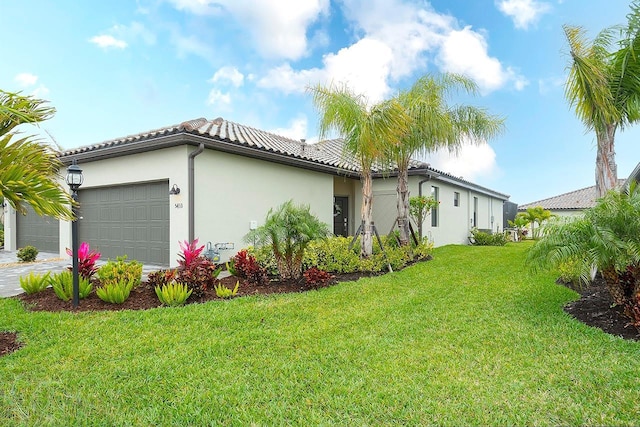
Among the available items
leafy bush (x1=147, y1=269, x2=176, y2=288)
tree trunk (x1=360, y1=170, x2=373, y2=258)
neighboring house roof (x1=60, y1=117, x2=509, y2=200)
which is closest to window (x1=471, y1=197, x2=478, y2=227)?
neighboring house roof (x1=60, y1=117, x2=509, y2=200)

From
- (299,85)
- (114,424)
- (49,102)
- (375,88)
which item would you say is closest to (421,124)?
(375,88)

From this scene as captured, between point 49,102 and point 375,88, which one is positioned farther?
point 375,88

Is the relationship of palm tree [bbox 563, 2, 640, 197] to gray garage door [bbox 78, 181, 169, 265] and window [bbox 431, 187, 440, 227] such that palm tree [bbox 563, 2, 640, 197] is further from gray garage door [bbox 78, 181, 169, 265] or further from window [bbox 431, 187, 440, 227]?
gray garage door [bbox 78, 181, 169, 265]

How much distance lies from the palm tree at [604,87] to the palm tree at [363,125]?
3.37 meters

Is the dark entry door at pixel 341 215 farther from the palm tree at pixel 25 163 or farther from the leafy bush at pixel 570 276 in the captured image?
the palm tree at pixel 25 163

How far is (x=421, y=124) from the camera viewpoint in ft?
31.5

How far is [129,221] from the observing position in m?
10.2

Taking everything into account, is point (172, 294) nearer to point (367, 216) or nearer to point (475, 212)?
point (367, 216)

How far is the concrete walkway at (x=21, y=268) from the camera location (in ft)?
23.6

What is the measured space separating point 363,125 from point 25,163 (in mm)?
6114

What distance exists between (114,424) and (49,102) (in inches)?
148

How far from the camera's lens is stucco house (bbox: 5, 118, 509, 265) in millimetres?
8609

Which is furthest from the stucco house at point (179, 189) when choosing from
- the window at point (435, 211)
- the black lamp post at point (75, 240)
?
the black lamp post at point (75, 240)

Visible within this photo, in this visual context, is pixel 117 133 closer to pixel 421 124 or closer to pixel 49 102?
pixel 49 102
